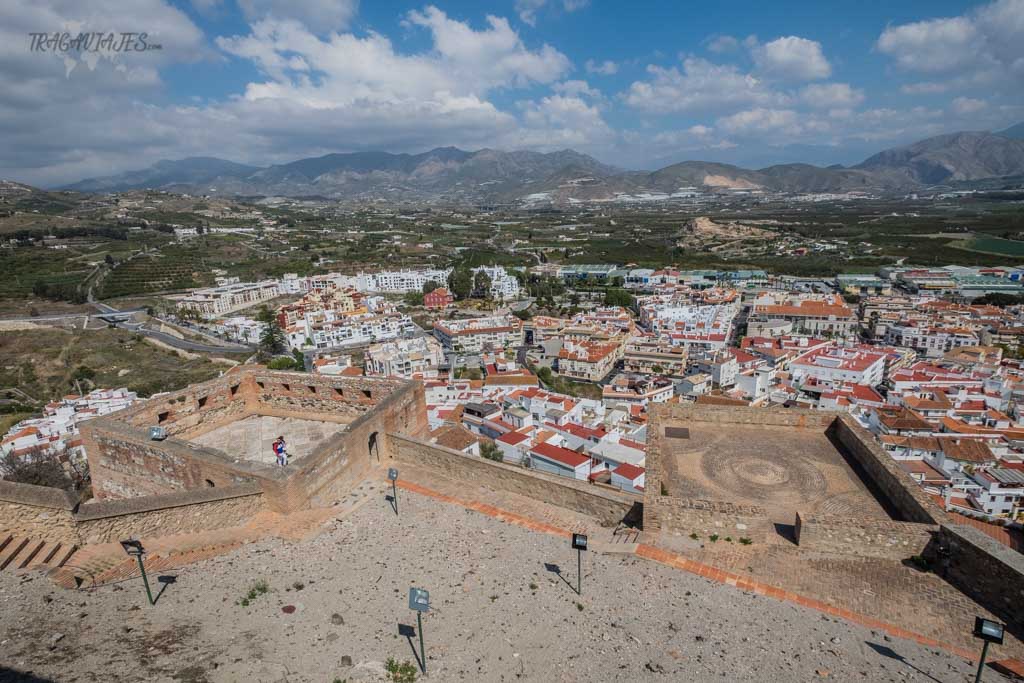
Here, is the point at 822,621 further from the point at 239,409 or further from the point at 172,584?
the point at 239,409

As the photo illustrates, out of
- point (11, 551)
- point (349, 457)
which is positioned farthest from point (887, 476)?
point (11, 551)

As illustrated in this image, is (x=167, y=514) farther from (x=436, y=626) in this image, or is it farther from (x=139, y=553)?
(x=436, y=626)

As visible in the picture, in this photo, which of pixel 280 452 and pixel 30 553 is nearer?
pixel 30 553

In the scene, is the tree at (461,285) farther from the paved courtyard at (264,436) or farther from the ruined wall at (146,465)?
the ruined wall at (146,465)

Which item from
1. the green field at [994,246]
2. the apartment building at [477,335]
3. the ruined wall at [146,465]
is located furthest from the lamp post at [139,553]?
the green field at [994,246]

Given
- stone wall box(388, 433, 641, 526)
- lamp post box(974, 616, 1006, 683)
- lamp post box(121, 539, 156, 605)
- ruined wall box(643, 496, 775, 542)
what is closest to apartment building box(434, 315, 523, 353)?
stone wall box(388, 433, 641, 526)

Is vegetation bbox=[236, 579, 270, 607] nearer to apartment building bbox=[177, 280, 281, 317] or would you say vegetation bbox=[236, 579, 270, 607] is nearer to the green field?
apartment building bbox=[177, 280, 281, 317]
